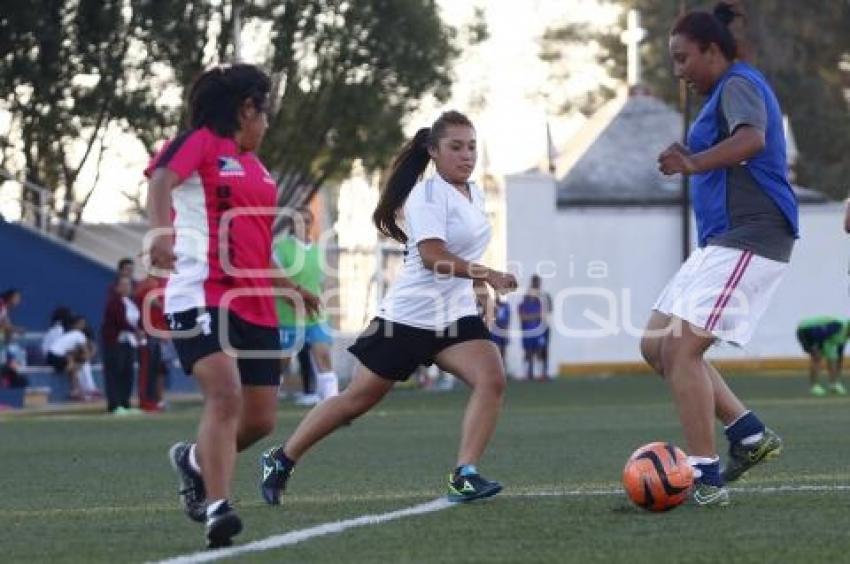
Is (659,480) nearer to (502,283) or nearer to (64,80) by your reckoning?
(502,283)

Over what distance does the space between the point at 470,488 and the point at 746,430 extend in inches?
50.0

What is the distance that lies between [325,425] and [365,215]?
114 feet

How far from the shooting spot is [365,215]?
1821 inches

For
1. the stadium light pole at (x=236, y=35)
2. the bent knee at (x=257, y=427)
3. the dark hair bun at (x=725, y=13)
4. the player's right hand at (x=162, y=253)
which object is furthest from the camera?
the stadium light pole at (x=236, y=35)

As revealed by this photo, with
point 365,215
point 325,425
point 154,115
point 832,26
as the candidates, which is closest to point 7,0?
point 154,115

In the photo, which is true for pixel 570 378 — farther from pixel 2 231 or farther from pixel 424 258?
pixel 424 258

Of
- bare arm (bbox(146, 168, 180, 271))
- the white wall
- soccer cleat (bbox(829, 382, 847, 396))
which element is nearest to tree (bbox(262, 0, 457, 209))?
the white wall

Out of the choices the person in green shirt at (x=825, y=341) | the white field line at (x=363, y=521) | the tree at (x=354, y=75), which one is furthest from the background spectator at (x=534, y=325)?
the white field line at (x=363, y=521)

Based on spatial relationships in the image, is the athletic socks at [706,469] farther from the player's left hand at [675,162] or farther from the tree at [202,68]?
the tree at [202,68]

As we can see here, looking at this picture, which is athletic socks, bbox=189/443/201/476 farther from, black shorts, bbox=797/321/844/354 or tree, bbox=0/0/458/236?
tree, bbox=0/0/458/236

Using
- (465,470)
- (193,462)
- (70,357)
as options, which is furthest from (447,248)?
(70,357)

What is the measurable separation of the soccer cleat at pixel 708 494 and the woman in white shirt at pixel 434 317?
114 cm

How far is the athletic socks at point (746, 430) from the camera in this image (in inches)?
428

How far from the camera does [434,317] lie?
37.3 ft
